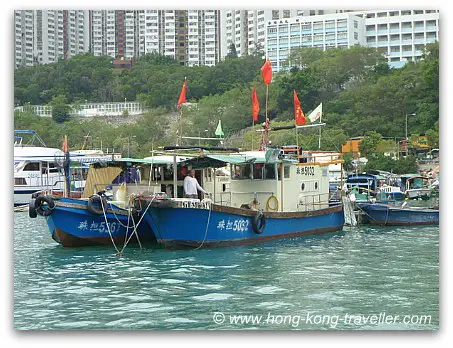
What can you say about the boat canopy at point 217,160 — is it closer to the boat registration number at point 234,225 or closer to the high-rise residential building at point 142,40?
the boat registration number at point 234,225

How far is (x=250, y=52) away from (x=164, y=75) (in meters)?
7.96

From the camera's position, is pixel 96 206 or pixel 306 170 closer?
pixel 96 206

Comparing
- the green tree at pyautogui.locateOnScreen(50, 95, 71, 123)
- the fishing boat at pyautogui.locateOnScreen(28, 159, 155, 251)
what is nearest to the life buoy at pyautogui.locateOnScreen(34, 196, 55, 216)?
the fishing boat at pyautogui.locateOnScreen(28, 159, 155, 251)

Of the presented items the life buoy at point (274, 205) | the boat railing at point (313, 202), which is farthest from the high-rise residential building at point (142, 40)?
the life buoy at point (274, 205)

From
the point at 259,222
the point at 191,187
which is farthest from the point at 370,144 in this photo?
the point at 191,187

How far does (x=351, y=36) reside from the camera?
61.1 metres

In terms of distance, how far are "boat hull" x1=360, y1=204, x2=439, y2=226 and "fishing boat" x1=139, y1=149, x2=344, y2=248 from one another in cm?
209

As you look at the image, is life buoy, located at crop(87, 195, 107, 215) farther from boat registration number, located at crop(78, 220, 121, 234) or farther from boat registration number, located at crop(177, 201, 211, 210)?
boat registration number, located at crop(177, 201, 211, 210)

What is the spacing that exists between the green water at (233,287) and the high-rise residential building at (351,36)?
17.3 meters

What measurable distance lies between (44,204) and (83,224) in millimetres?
958

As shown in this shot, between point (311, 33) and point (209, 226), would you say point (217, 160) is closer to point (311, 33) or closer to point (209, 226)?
point (209, 226)

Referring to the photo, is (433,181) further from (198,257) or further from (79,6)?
(79,6)

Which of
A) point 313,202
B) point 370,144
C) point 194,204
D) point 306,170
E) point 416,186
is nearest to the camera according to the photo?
point 194,204
